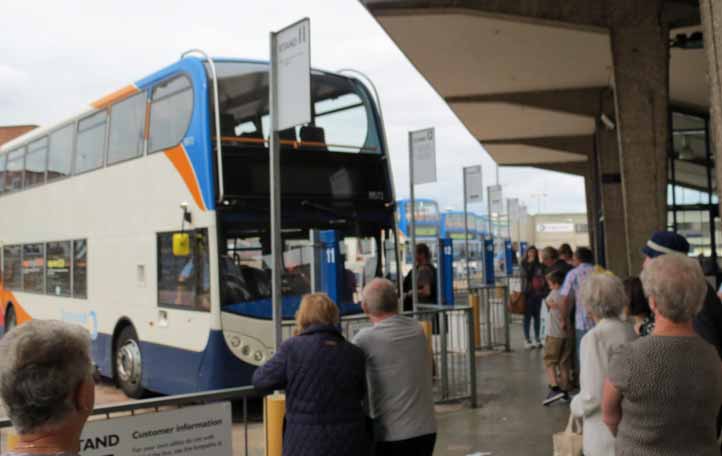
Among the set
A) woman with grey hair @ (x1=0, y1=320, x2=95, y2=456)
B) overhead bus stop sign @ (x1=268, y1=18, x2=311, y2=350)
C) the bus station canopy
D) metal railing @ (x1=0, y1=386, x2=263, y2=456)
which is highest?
the bus station canopy

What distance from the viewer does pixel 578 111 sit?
17.8 meters

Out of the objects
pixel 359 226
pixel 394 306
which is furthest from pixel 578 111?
pixel 394 306

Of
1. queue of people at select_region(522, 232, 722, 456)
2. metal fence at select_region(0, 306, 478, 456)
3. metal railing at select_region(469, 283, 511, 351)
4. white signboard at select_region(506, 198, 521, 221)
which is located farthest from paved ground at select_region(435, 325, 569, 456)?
white signboard at select_region(506, 198, 521, 221)

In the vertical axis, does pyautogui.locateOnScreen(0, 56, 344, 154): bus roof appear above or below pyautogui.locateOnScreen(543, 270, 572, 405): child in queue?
above

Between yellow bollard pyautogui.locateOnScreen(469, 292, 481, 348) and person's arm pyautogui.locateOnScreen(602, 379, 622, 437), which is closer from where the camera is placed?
person's arm pyautogui.locateOnScreen(602, 379, 622, 437)

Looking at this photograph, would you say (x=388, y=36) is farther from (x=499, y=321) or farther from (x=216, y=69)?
(x=499, y=321)

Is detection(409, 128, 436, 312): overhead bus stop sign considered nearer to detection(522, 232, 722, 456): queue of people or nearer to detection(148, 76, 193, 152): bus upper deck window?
detection(148, 76, 193, 152): bus upper deck window

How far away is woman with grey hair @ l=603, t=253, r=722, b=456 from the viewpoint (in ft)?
9.64

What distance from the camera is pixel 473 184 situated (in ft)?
48.3

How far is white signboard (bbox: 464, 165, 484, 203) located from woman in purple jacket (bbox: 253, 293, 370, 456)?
1090 centimetres

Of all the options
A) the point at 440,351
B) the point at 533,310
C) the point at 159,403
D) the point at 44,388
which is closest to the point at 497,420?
the point at 440,351

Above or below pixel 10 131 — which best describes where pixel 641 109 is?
below

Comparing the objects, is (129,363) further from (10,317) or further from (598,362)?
(598,362)

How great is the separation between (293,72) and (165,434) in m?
2.39
